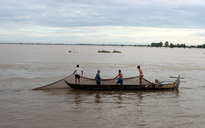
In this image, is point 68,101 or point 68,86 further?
point 68,86

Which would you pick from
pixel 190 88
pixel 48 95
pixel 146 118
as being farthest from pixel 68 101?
pixel 190 88

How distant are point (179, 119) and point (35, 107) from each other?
20.7ft

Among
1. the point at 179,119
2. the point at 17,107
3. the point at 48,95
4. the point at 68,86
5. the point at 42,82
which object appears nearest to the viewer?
the point at 179,119

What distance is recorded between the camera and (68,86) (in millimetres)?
14461

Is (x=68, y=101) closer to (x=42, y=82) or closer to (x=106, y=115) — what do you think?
(x=106, y=115)

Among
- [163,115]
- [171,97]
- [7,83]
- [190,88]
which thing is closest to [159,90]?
[171,97]

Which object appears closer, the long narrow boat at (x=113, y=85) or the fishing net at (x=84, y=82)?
the fishing net at (x=84, y=82)

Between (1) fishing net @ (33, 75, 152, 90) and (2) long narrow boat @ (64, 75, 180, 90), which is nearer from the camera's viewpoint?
(1) fishing net @ (33, 75, 152, 90)

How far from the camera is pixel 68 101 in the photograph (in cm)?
1166

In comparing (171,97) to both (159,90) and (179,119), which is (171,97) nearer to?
(159,90)

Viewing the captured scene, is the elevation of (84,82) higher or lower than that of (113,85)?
higher

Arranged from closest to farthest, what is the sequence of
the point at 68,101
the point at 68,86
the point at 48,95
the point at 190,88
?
the point at 68,101 < the point at 48,95 < the point at 68,86 < the point at 190,88

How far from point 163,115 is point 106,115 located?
7.95 ft

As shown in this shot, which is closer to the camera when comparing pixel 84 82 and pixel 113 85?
pixel 113 85
